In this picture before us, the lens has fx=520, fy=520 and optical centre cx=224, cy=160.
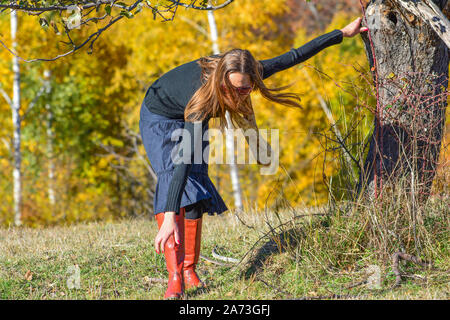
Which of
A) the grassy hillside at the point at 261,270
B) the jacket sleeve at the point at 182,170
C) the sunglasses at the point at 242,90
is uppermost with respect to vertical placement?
the sunglasses at the point at 242,90

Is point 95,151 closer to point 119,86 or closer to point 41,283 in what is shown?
point 119,86

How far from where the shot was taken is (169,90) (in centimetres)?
330

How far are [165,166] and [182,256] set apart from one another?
0.57 metres

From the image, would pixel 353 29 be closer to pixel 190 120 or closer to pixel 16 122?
pixel 190 120

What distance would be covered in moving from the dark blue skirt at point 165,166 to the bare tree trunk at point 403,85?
122cm

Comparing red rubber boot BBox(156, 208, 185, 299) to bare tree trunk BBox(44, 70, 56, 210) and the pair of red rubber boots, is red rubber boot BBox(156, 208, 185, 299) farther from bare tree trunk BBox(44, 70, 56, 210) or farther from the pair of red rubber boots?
bare tree trunk BBox(44, 70, 56, 210)

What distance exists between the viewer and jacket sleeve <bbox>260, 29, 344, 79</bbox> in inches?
130

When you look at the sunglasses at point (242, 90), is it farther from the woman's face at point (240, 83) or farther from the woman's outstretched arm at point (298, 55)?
the woman's outstretched arm at point (298, 55)

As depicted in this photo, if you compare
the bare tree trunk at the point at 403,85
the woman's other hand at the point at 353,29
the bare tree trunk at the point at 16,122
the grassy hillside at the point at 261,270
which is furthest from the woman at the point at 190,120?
the bare tree trunk at the point at 16,122

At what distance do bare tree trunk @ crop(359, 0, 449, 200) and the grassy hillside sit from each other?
1.51 ft

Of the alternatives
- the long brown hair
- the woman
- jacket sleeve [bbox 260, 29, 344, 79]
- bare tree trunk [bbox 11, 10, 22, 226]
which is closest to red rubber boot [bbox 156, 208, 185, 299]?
the woman

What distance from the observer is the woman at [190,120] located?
9.66ft

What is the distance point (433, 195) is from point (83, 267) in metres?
2.77
